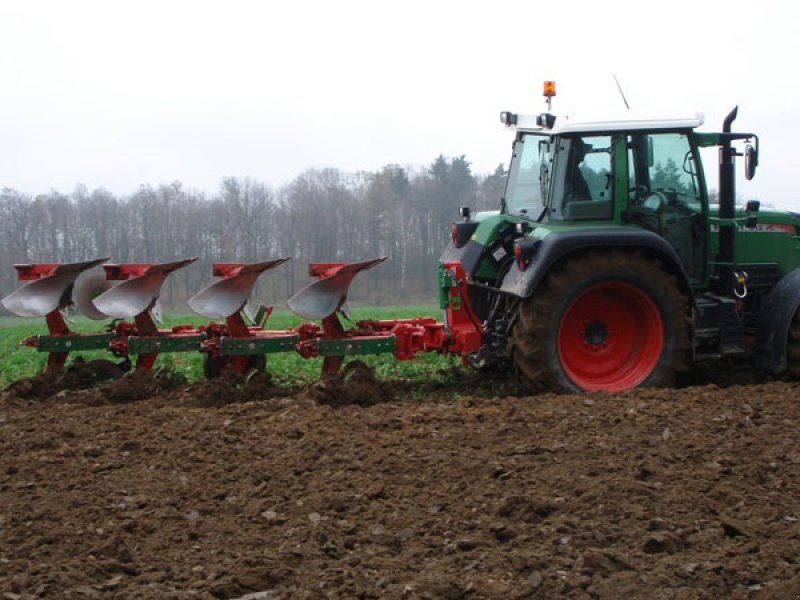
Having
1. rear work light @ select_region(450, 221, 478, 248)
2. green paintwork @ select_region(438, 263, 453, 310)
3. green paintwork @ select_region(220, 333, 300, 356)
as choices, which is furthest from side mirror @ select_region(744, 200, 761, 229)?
green paintwork @ select_region(220, 333, 300, 356)

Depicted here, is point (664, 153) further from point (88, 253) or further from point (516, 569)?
point (88, 253)

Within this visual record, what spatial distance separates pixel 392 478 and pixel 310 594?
4.80 ft

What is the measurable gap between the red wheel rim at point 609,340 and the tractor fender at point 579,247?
40 cm

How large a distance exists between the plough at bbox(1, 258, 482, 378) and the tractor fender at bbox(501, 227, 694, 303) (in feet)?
2.32

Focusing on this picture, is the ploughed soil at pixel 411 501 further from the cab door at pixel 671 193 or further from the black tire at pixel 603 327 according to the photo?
the cab door at pixel 671 193

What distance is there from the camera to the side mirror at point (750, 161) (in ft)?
26.0

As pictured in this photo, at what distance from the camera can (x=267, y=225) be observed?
51.8m

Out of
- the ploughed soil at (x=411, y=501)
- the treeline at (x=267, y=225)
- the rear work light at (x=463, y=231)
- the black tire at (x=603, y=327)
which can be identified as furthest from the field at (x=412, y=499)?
the treeline at (x=267, y=225)

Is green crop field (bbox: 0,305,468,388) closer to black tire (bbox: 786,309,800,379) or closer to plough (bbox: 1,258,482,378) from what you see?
plough (bbox: 1,258,482,378)

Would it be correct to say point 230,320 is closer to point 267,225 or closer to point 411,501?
point 411,501

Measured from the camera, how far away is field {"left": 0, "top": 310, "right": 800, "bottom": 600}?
365cm

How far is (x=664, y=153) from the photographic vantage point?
8.09 meters

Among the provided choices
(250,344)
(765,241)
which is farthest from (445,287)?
(765,241)

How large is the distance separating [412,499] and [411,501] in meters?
0.04
